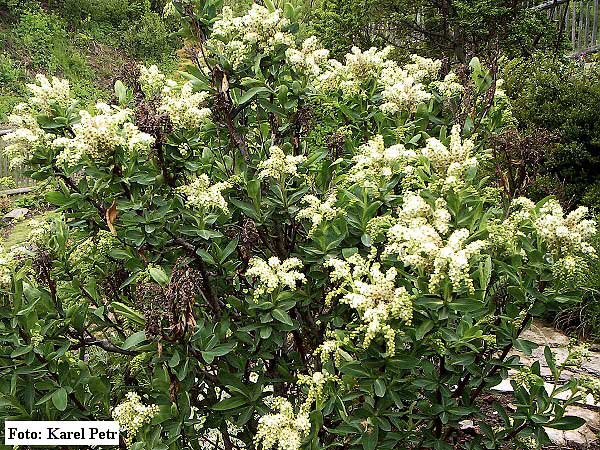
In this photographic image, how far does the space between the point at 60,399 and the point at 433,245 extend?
1.06 m

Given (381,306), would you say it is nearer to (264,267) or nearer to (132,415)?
(264,267)

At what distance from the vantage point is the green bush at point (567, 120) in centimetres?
470

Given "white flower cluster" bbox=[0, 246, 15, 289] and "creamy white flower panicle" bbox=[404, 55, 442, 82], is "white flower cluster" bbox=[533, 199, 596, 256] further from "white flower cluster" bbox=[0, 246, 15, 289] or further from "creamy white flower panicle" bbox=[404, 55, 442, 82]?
"white flower cluster" bbox=[0, 246, 15, 289]

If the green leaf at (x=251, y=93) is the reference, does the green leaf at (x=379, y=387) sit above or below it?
below

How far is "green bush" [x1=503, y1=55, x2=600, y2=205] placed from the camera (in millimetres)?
4703

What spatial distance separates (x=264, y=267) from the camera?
5.43 feet

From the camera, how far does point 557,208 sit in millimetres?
1568

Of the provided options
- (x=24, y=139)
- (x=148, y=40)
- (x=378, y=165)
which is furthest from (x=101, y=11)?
(x=378, y=165)

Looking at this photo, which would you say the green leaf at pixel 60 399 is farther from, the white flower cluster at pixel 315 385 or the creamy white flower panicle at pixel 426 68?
the creamy white flower panicle at pixel 426 68

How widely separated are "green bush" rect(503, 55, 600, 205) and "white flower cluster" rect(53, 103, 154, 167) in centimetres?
360

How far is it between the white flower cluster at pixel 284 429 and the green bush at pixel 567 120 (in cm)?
349

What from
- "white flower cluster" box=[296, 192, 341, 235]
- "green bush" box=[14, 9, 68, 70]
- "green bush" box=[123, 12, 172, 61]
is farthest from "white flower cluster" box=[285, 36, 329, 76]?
"green bush" box=[123, 12, 172, 61]

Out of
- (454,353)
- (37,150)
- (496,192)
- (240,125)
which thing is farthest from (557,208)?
(37,150)
